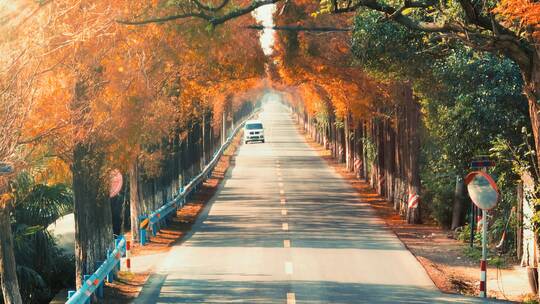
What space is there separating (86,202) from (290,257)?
22.3ft

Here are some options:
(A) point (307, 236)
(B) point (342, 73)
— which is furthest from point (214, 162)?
(A) point (307, 236)

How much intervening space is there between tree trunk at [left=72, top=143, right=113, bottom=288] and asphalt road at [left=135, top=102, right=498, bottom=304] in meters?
1.27

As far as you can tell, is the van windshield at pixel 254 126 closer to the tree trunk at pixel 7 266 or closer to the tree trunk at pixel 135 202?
the tree trunk at pixel 135 202

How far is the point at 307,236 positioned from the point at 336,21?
28.4 feet

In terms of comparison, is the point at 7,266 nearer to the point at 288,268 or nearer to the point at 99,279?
the point at 99,279

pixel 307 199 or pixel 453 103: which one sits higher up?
pixel 453 103

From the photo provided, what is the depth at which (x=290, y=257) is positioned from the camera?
24594 mm

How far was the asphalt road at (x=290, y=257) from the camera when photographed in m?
19.5

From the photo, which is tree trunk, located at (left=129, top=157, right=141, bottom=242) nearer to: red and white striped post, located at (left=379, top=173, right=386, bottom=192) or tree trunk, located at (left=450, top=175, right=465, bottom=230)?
tree trunk, located at (left=450, top=175, right=465, bottom=230)

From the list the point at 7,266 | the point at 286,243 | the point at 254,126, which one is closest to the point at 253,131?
the point at 254,126

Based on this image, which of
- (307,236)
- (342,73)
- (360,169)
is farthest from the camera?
(360,169)

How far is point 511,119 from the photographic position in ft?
71.6

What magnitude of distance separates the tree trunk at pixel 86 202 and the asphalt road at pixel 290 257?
1.27 meters

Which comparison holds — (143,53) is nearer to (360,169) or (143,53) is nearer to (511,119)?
(511,119)
